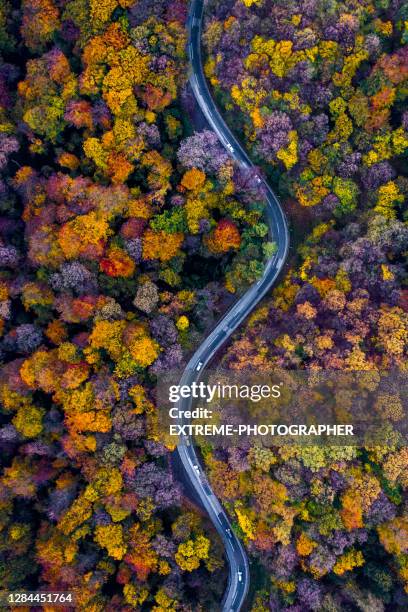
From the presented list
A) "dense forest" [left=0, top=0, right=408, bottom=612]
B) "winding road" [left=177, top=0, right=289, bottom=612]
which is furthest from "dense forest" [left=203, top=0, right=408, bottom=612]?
"winding road" [left=177, top=0, right=289, bottom=612]

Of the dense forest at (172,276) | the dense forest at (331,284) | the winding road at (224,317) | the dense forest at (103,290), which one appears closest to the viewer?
the dense forest at (331,284)

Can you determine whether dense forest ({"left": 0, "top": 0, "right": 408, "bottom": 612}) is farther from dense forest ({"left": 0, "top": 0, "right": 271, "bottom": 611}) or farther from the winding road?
the winding road

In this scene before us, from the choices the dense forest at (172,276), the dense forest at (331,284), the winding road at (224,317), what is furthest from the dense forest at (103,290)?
the dense forest at (331,284)

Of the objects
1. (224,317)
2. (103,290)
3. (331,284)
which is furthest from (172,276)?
(331,284)

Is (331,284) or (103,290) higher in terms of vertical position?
(331,284)

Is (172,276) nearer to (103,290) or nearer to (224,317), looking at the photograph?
(103,290)

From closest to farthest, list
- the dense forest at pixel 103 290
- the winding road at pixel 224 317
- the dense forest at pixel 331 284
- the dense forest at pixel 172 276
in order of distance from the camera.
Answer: the dense forest at pixel 331 284, the dense forest at pixel 172 276, the dense forest at pixel 103 290, the winding road at pixel 224 317

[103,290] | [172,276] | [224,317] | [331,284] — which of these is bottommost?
[224,317]

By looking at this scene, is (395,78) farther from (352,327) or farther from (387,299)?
(352,327)

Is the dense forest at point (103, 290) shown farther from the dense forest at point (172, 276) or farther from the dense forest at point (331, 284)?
the dense forest at point (331, 284)
